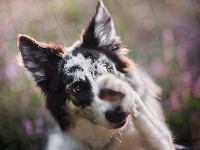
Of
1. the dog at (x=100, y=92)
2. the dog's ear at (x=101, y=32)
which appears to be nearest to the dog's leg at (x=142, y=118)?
the dog at (x=100, y=92)

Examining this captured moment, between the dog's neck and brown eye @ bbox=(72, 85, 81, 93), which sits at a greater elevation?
brown eye @ bbox=(72, 85, 81, 93)

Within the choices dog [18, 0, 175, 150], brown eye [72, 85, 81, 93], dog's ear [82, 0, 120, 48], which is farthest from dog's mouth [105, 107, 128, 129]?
dog's ear [82, 0, 120, 48]

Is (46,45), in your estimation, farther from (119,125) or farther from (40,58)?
(119,125)

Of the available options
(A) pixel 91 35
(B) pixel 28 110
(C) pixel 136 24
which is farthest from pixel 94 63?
(B) pixel 28 110

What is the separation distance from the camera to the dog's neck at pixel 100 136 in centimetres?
136

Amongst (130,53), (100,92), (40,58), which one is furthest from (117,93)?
(40,58)

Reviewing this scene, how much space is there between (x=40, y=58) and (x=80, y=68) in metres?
0.16

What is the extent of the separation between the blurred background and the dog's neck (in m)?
0.14

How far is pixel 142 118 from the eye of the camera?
134 cm

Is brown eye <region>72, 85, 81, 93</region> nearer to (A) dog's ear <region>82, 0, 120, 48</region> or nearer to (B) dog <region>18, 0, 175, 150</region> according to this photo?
(B) dog <region>18, 0, 175, 150</region>

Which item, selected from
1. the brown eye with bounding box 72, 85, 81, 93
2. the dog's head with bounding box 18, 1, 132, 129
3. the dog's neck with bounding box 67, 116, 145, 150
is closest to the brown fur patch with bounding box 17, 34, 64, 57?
the dog's head with bounding box 18, 1, 132, 129

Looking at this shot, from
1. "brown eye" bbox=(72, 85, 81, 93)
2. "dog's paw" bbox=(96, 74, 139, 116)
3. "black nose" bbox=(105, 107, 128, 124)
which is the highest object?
"brown eye" bbox=(72, 85, 81, 93)

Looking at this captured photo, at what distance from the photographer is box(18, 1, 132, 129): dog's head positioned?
1340mm

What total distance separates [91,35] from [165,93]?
1.08ft
